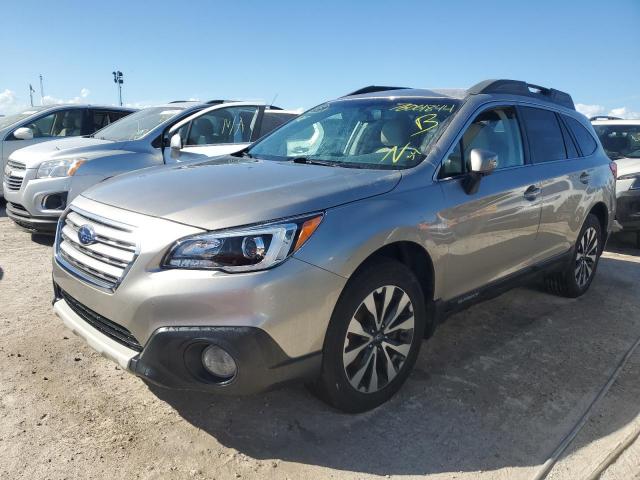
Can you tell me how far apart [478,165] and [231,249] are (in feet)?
5.18

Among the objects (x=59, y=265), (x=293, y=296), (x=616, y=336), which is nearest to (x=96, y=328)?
(x=59, y=265)

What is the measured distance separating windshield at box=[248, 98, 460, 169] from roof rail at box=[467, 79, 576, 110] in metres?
0.36

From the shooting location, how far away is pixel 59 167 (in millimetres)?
5742

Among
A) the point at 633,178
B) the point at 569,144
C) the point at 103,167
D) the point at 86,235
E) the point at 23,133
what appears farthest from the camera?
the point at 23,133

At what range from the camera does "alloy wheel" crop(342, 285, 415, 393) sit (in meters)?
2.59

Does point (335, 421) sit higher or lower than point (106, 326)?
lower

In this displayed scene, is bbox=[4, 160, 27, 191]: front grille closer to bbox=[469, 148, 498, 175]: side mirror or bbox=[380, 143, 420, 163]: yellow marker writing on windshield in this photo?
bbox=[380, 143, 420, 163]: yellow marker writing on windshield

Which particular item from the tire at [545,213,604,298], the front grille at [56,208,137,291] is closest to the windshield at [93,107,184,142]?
the front grille at [56,208,137,291]

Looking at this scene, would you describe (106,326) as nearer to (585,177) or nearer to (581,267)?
(585,177)

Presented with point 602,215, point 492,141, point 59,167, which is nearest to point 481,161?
point 492,141

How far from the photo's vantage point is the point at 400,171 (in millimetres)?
2916

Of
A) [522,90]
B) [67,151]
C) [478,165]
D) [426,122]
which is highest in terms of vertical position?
[522,90]

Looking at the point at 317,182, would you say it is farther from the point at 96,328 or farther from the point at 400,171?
the point at 96,328

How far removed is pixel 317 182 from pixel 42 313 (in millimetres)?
2571
